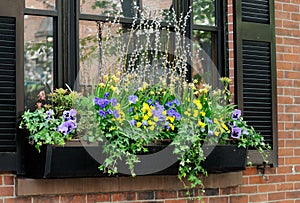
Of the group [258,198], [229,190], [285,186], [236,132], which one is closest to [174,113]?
[236,132]

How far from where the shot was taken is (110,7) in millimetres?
4840

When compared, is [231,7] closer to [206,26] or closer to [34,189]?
[206,26]

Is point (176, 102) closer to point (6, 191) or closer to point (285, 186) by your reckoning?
point (6, 191)

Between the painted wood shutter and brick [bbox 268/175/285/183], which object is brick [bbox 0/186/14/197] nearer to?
the painted wood shutter

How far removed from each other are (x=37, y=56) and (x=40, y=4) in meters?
0.34

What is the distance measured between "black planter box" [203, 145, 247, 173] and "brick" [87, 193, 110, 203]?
0.68 meters

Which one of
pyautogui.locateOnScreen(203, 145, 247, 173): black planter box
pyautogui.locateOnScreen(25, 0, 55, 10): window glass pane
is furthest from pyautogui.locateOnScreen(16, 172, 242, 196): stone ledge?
pyautogui.locateOnScreen(25, 0, 55, 10): window glass pane

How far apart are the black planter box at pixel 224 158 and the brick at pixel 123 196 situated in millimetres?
523

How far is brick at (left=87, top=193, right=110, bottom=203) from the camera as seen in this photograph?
455 cm

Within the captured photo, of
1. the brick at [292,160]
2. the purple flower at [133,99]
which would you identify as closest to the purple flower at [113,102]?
the purple flower at [133,99]

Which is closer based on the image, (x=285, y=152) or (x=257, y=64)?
(x=257, y=64)

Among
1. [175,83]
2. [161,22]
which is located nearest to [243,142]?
[175,83]

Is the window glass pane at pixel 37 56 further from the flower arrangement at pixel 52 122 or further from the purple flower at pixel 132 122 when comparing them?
the purple flower at pixel 132 122

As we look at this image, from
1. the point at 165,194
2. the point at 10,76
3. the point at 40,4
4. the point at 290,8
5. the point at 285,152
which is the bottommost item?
the point at 165,194
